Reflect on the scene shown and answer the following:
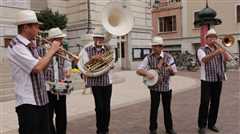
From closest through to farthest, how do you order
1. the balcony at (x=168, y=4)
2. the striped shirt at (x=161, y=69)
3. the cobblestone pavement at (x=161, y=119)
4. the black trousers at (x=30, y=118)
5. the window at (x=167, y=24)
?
the black trousers at (x=30, y=118), the striped shirt at (x=161, y=69), the cobblestone pavement at (x=161, y=119), the balcony at (x=168, y=4), the window at (x=167, y=24)

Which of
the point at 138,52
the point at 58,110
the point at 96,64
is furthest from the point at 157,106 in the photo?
the point at 138,52

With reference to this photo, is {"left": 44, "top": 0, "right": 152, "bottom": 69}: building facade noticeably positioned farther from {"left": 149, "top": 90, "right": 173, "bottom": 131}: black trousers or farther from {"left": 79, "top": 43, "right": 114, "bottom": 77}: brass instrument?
{"left": 79, "top": 43, "right": 114, "bottom": 77}: brass instrument

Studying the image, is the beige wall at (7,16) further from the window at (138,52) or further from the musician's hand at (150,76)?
the musician's hand at (150,76)

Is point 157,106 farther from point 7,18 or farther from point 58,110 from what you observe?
point 7,18

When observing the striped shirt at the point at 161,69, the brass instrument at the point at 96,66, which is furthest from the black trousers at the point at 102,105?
the striped shirt at the point at 161,69

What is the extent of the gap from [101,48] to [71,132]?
1776 mm

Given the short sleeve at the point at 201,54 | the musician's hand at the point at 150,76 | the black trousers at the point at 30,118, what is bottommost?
the black trousers at the point at 30,118

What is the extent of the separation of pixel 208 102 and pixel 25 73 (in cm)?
389

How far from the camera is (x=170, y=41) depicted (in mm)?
42125

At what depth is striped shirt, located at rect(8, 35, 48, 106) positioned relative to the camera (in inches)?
147

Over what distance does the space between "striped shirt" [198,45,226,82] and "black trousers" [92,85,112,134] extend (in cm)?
172

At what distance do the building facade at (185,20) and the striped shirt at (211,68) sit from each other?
31521 mm

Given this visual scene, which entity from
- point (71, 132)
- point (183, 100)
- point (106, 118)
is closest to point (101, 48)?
point (106, 118)

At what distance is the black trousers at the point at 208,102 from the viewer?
6.62 metres
